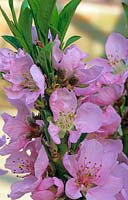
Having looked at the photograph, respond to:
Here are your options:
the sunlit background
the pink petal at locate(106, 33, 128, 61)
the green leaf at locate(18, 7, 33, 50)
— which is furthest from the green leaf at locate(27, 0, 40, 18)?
the sunlit background

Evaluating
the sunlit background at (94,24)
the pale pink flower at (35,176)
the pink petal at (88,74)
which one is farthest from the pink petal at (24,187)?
the sunlit background at (94,24)

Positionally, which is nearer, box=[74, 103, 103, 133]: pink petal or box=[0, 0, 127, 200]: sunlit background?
box=[74, 103, 103, 133]: pink petal

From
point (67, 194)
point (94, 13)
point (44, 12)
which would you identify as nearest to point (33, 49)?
point (44, 12)

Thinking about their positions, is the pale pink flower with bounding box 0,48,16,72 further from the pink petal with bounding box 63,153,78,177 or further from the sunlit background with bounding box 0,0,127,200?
the sunlit background with bounding box 0,0,127,200


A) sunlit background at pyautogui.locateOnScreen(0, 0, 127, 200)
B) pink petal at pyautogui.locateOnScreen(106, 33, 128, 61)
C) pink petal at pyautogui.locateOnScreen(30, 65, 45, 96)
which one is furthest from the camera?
sunlit background at pyautogui.locateOnScreen(0, 0, 127, 200)

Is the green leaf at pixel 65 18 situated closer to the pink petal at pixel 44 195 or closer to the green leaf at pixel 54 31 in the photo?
the green leaf at pixel 54 31

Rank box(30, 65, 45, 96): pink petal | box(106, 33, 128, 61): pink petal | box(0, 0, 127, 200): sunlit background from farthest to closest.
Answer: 1. box(0, 0, 127, 200): sunlit background
2. box(106, 33, 128, 61): pink petal
3. box(30, 65, 45, 96): pink petal

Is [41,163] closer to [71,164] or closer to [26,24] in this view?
[71,164]
